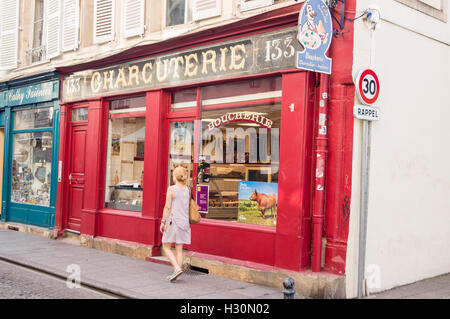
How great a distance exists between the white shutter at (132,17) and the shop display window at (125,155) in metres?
1.40

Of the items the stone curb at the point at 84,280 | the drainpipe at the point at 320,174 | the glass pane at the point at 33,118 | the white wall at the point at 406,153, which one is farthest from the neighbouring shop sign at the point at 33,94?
the white wall at the point at 406,153

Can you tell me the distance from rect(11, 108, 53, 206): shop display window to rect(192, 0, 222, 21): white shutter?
5614 millimetres

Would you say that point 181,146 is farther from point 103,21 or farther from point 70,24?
point 70,24

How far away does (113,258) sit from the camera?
992 centimetres

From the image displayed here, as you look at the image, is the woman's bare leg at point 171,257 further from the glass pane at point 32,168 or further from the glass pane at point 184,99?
the glass pane at point 32,168

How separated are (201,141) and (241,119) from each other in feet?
3.44

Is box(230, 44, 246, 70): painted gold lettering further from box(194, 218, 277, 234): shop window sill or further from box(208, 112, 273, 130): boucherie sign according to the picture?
box(194, 218, 277, 234): shop window sill

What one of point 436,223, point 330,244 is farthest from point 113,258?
point 436,223

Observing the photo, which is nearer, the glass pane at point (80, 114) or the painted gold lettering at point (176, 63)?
the painted gold lettering at point (176, 63)

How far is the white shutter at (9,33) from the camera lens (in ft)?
48.1

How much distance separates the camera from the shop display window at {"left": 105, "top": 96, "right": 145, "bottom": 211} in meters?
10.8

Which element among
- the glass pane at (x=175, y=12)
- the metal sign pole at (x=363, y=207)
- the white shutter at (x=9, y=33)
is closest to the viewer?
the metal sign pole at (x=363, y=207)

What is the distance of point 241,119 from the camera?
344 inches

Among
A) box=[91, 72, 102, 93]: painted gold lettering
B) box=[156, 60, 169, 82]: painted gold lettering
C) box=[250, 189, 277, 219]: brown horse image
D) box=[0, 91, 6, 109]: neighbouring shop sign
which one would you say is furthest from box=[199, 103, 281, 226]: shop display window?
box=[0, 91, 6, 109]: neighbouring shop sign
